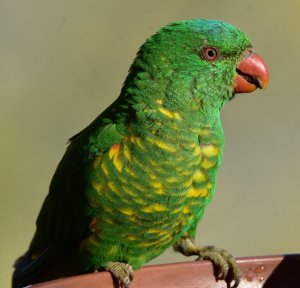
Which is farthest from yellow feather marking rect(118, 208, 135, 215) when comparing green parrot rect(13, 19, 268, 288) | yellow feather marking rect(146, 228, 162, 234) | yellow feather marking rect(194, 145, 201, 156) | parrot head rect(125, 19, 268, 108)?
parrot head rect(125, 19, 268, 108)

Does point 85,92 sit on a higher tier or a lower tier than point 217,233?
higher

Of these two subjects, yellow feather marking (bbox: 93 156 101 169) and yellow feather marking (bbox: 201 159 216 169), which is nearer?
yellow feather marking (bbox: 93 156 101 169)

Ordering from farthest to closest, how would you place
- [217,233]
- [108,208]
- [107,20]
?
[107,20]
[217,233]
[108,208]

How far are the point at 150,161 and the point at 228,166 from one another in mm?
3163

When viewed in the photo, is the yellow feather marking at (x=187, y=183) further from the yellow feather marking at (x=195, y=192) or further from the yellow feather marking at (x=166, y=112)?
the yellow feather marking at (x=166, y=112)

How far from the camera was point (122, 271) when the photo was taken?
10.7ft

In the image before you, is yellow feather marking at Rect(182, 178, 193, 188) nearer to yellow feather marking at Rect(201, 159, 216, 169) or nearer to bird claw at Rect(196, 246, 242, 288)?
yellow feather marking at Rect(201, 159, 216, 169)

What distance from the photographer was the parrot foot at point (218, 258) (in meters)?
3.04

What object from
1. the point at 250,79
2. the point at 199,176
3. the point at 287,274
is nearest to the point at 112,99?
the point at 250,79

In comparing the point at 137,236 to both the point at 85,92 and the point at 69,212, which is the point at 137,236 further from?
the point at 85,92

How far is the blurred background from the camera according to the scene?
6277 millimetres

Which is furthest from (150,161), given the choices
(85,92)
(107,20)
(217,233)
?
(107,20)

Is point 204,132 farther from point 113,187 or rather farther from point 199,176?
point 113,187

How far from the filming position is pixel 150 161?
3365 mm
